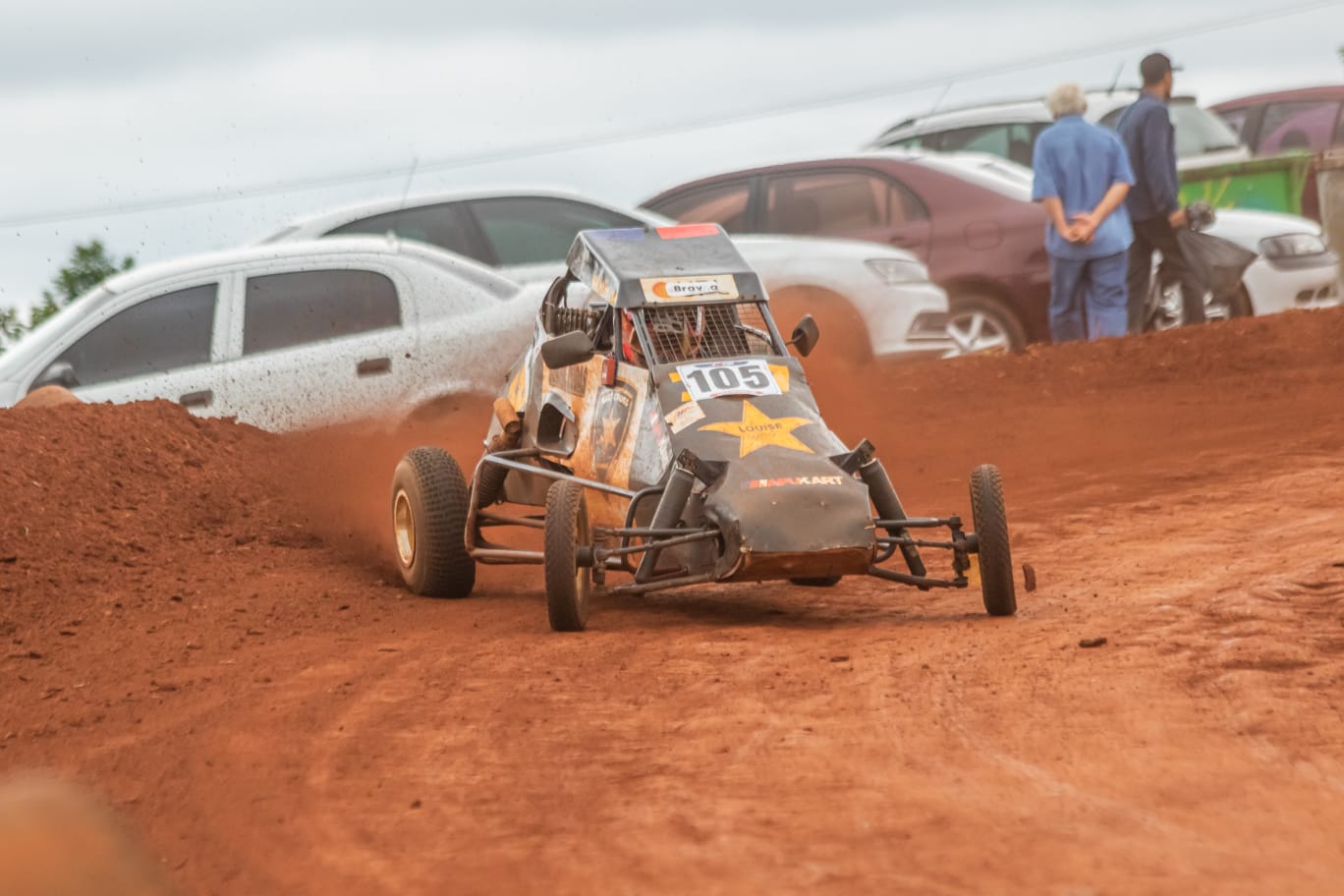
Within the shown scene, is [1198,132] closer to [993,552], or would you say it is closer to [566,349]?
[566,349]

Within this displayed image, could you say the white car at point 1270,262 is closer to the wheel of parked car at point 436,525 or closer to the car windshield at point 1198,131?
the car windshield at point 1198,131

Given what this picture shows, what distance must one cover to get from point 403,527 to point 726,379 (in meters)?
2.41

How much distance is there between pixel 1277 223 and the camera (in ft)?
53.4

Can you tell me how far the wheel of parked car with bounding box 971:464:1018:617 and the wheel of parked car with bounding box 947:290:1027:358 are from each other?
7.61 metres

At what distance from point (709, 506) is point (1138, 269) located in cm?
950

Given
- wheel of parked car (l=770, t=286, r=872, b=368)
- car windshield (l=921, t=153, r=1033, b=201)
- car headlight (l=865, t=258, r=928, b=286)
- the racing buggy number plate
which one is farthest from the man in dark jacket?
the racing buggy number plate

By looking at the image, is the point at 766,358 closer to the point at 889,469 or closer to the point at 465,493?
the point at 465,493

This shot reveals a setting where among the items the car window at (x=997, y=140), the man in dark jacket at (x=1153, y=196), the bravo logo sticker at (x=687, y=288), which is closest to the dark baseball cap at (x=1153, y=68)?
the man in dark jacket at (x=1153, y=196)

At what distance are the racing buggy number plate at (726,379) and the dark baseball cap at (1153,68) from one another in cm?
886

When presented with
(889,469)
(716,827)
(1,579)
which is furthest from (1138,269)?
(716,827)

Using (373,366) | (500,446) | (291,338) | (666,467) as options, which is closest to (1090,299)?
(373,366)

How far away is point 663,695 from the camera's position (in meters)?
6.75

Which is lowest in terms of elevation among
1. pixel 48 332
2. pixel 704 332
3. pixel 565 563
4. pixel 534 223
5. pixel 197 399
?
pixel 565 563

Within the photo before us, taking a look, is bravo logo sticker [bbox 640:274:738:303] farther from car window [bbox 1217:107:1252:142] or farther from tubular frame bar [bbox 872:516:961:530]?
car window [bbox 1217:107:1252:142]
